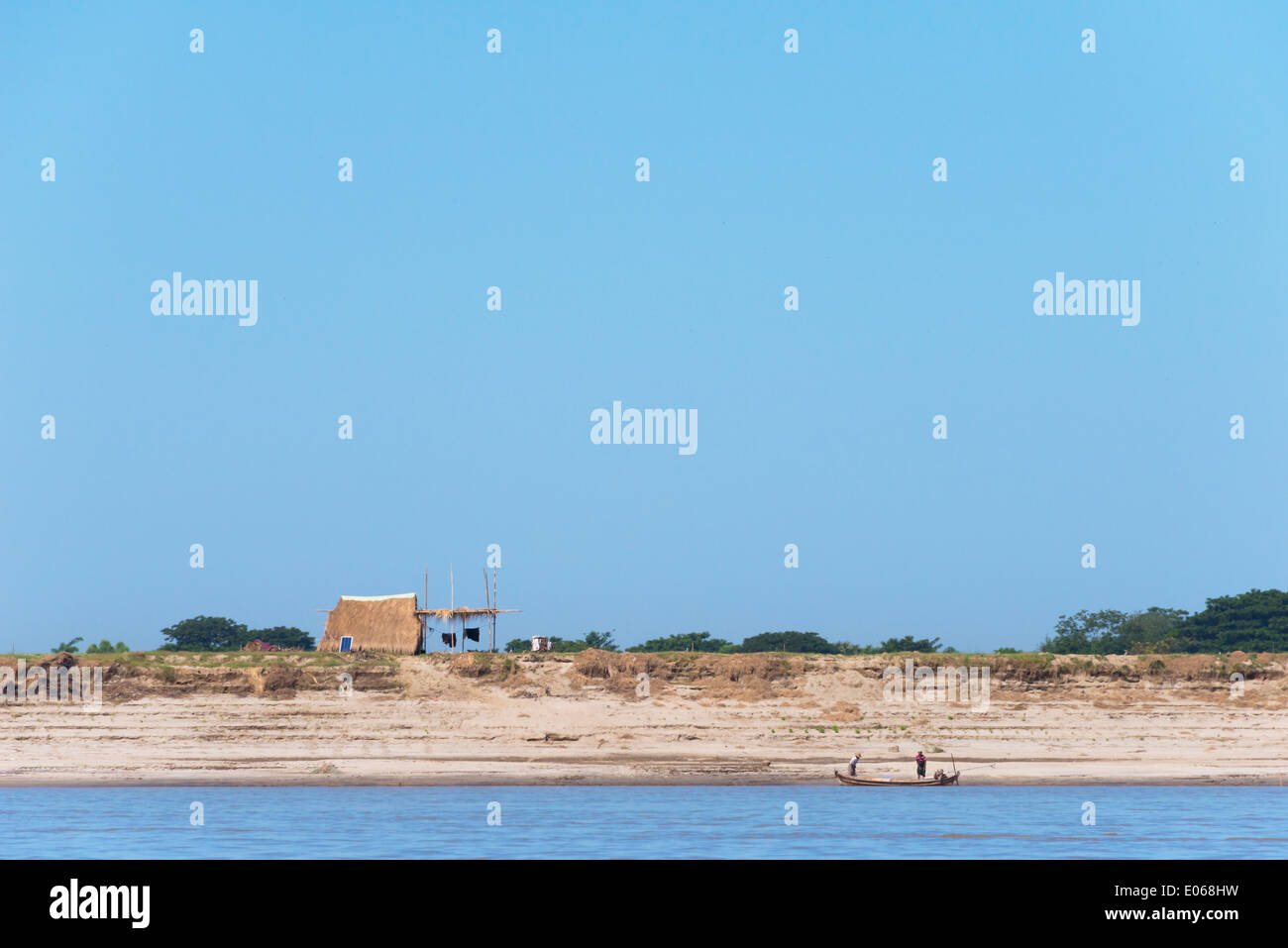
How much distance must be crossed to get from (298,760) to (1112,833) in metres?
26.8

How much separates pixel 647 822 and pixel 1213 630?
62.5 meters

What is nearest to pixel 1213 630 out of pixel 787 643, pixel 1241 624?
pixel 1241 624

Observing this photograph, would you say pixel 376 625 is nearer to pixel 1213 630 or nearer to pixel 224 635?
pixel 224 635

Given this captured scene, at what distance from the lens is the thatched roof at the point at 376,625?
61.6 metres

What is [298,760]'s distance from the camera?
151 ft

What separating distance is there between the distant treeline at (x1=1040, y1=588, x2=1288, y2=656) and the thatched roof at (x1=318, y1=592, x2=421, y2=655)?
105 feet

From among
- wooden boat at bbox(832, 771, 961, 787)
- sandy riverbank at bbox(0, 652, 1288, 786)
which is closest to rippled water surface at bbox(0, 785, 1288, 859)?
wooden boat at bbox(832, 771, 961, 787)

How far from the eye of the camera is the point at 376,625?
6262 centimetres

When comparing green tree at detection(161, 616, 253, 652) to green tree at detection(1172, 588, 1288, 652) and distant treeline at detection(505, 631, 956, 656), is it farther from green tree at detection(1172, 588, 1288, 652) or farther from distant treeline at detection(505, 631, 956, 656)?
green tree at detection(1172, 588, 1288, 652)

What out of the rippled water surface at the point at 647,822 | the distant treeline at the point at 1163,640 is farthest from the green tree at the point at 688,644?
the rippled water surface at the point at 647,822

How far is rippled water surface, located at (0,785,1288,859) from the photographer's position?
30.3 meters

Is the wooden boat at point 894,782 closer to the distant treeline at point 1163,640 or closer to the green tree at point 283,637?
the distant treeline at point 1163,640

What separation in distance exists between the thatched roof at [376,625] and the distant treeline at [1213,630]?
105ft
